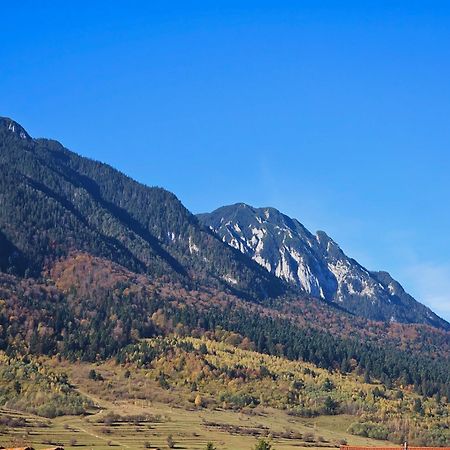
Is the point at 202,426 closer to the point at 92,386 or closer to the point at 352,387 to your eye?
the point at 92,386

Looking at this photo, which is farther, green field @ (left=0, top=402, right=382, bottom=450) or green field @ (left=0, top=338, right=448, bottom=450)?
green field @ (left=0, top=338, right=448, bottom=450)

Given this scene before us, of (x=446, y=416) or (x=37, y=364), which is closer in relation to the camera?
(x=446, y=416)

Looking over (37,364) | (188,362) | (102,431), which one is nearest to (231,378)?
(188,362)

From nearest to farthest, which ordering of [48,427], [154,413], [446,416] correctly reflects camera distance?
[48,427] → [154,413] → [446,416]

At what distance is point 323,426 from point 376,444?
2011 centimetres

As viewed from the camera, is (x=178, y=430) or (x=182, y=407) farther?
(x=182, y=407)

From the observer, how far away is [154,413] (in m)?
154

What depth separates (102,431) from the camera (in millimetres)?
128750

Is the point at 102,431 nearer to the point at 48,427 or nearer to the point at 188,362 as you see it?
the point at 48,427

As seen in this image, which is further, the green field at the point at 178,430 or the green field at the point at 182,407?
the green field at the point at 182,407

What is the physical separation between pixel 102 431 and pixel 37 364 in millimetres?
66356

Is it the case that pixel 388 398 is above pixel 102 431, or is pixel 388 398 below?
above

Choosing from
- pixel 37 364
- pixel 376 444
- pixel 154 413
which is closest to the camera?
pixel 376 444

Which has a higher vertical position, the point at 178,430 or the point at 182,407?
the point at 182,407
